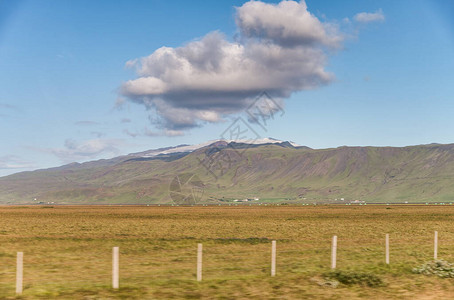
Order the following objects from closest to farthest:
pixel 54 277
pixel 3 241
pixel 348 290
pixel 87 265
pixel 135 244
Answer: pixel 348 290
pixel 54 277
pixel 87 265
pixel 135 244
pixel 3 241

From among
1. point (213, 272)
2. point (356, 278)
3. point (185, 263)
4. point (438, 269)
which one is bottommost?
point (185, 263)

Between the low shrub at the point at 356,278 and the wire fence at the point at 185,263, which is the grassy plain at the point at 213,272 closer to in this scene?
the wire fence at the point at 185,263

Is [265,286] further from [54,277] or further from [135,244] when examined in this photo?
[135,244]

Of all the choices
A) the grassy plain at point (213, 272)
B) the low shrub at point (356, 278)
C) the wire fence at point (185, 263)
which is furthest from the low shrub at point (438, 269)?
the low shrub at point (356, 278)

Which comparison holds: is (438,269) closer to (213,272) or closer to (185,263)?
(213,272)

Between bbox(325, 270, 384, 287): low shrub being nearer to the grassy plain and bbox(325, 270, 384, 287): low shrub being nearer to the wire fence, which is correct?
the grassy plain

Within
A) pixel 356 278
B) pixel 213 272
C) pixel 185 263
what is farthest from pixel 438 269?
pixel 185 263

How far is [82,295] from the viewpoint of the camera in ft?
65.8

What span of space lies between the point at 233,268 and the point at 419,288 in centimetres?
1033

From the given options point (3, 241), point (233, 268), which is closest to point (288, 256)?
point (233, 268)

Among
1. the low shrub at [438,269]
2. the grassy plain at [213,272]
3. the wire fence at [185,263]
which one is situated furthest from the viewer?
the low shrub at [438,269]

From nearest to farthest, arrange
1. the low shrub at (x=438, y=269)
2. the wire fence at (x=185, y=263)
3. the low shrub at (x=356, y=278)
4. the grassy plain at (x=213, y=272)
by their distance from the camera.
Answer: the grassy plain at (x=213, y=272) → the low shrub at (x=356, y=278) → the wire fence at (x=185, y=263) → the low shrub at (x=438, y=269)

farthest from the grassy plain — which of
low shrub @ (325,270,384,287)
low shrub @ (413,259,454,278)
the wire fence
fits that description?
low shrub @ (413,259,454,278)

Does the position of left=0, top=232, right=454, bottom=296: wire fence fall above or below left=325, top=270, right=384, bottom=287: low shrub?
below
